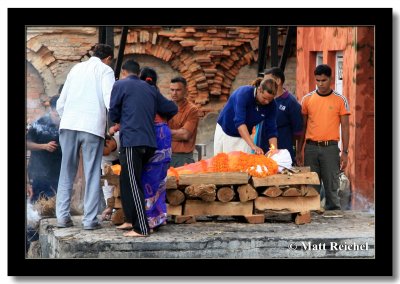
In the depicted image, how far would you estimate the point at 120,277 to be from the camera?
43.3 feet

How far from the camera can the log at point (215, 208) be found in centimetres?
1437

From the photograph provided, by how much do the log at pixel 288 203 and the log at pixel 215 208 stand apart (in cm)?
12

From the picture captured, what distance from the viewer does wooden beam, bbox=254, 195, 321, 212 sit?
47.2 ft

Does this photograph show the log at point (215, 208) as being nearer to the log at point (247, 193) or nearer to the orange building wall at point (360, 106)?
the log at point (247, 193)

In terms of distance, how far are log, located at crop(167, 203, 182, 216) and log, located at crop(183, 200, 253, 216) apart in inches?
2.2

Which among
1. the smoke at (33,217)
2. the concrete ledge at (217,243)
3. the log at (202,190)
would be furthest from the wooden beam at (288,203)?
the smoke at (33,217)

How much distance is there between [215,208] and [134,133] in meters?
1.34

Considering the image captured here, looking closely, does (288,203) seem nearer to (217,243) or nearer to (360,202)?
(217,243)

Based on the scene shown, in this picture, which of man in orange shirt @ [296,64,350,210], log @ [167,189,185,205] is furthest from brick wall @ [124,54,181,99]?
log @ [167,189,185,205]

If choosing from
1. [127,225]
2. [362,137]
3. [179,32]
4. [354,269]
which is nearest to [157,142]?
[127,225]

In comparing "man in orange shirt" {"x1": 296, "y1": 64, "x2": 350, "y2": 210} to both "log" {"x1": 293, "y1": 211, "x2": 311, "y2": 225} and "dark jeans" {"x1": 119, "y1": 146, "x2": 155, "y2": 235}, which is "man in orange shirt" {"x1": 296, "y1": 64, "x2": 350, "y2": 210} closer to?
"log" {"x1": 293, "y1": 211, "x2": 311, "y2": 225}

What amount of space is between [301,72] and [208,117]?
293 centimetres

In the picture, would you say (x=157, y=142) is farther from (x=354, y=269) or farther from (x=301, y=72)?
(x=301, y=72)

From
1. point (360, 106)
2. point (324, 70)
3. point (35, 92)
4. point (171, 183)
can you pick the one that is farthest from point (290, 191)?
point (35, 92)
